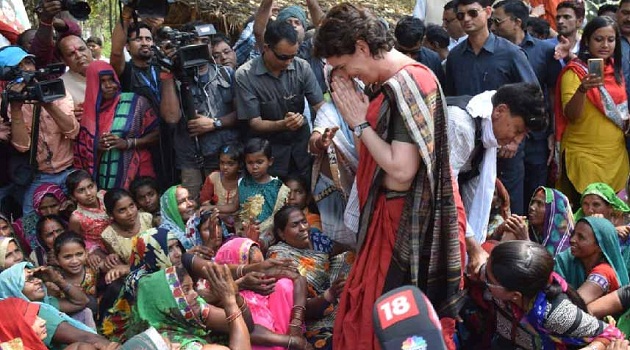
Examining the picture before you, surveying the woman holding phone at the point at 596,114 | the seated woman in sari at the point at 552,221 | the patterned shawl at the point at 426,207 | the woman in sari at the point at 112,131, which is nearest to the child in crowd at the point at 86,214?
the woman in sari at the point at 112,131

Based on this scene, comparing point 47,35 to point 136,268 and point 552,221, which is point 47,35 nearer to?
point 136,268

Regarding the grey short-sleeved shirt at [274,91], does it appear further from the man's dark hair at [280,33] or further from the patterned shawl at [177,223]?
the patterned shawl at [177,223]

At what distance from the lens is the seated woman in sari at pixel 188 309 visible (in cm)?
383

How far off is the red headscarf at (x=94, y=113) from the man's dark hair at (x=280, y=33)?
106 cm

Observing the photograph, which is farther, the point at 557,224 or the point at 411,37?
the point at 411,37

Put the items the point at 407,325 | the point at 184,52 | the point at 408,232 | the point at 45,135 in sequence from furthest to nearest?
1. the point at 45,135
2. the point at 184,52
3. the point at 408,232
4. the point at 407,325

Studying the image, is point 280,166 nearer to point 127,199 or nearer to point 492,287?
point 127,199

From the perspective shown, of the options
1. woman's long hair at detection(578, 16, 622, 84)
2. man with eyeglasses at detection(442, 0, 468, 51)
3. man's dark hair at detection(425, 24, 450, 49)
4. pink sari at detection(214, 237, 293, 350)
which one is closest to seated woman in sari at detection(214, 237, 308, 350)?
pink sari at detection(214, 237, 293, 350)

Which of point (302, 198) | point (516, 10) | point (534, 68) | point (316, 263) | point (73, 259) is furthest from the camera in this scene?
point (516, 10)

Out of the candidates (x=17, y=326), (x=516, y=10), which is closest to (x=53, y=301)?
(x=17, y=326)

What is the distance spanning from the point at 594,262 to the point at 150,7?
9.64 ft

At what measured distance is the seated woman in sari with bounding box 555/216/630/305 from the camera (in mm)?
4227

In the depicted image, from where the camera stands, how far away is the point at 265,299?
442cm

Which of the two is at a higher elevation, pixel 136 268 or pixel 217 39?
pixel 217 39
